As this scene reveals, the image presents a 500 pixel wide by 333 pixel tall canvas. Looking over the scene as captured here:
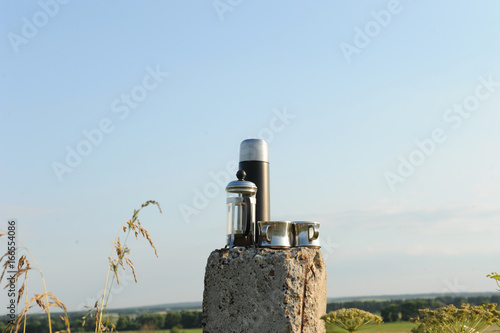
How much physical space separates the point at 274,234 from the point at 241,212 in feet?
1.59

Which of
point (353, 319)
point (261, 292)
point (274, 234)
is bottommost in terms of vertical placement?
point (353, 319)

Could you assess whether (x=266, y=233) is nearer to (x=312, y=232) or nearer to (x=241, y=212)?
(x=241, y=212)

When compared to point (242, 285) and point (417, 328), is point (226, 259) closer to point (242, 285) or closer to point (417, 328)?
point (242, 285)

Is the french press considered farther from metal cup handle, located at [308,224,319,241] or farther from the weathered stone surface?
metal cup handle, located at [308,224,319,241]

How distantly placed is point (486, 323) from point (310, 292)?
66.3 inches

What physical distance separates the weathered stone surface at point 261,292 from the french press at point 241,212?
27 cm

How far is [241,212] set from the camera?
5258mm

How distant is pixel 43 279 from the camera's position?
3.62 m

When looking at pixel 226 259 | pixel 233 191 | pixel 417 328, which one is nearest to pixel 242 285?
pixel 226 259

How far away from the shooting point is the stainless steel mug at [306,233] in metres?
5.17

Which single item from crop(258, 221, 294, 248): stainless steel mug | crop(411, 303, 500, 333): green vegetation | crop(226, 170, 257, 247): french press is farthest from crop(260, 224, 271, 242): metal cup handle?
crop(411, 303, 500, 333): green vegetation

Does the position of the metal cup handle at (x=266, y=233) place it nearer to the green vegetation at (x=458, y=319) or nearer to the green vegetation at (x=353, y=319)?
the green vegetation at (x=353, y=319)

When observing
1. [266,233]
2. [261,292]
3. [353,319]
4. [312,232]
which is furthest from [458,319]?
[266,233]

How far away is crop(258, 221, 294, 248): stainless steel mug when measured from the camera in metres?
4.98
